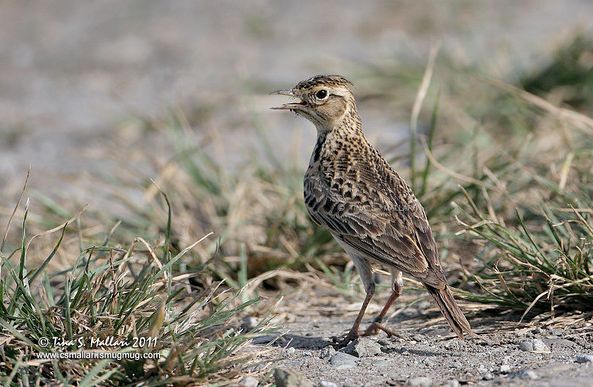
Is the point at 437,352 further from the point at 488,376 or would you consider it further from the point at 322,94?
the point at 322,94

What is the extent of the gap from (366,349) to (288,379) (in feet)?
2.57

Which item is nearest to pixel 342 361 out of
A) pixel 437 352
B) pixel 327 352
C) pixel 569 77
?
pixel 327 352

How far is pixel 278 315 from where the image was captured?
19.7ft

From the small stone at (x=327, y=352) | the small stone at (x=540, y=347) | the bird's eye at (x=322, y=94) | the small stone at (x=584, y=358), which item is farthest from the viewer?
the bird's eye at (x=322, y=94)

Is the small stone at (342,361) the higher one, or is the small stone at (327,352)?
the small stone at (342,361)

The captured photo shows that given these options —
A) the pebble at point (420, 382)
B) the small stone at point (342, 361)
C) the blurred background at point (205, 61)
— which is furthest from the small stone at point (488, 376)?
the blurred background at point (205, 61)

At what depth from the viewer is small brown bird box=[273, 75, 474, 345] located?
5148 millimetres

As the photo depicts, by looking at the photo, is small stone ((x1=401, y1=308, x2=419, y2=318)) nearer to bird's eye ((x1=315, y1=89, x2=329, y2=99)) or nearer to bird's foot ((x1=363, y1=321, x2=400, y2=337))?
bird's foot ((x1=363, y1=321, x2=400, y2=337))

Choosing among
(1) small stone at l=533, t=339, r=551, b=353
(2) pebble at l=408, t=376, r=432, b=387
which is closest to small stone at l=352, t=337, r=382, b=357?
(2) pebble at l=408, t=376, r=432, b=387

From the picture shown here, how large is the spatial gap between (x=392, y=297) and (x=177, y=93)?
21.3 ft

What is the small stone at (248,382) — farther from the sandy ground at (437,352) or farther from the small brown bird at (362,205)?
the small brown bird at (362,205)

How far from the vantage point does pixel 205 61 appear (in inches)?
492

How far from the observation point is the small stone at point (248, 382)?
14.8 ft

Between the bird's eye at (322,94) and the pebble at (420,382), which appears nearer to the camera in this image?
the pebble at (420,382)
